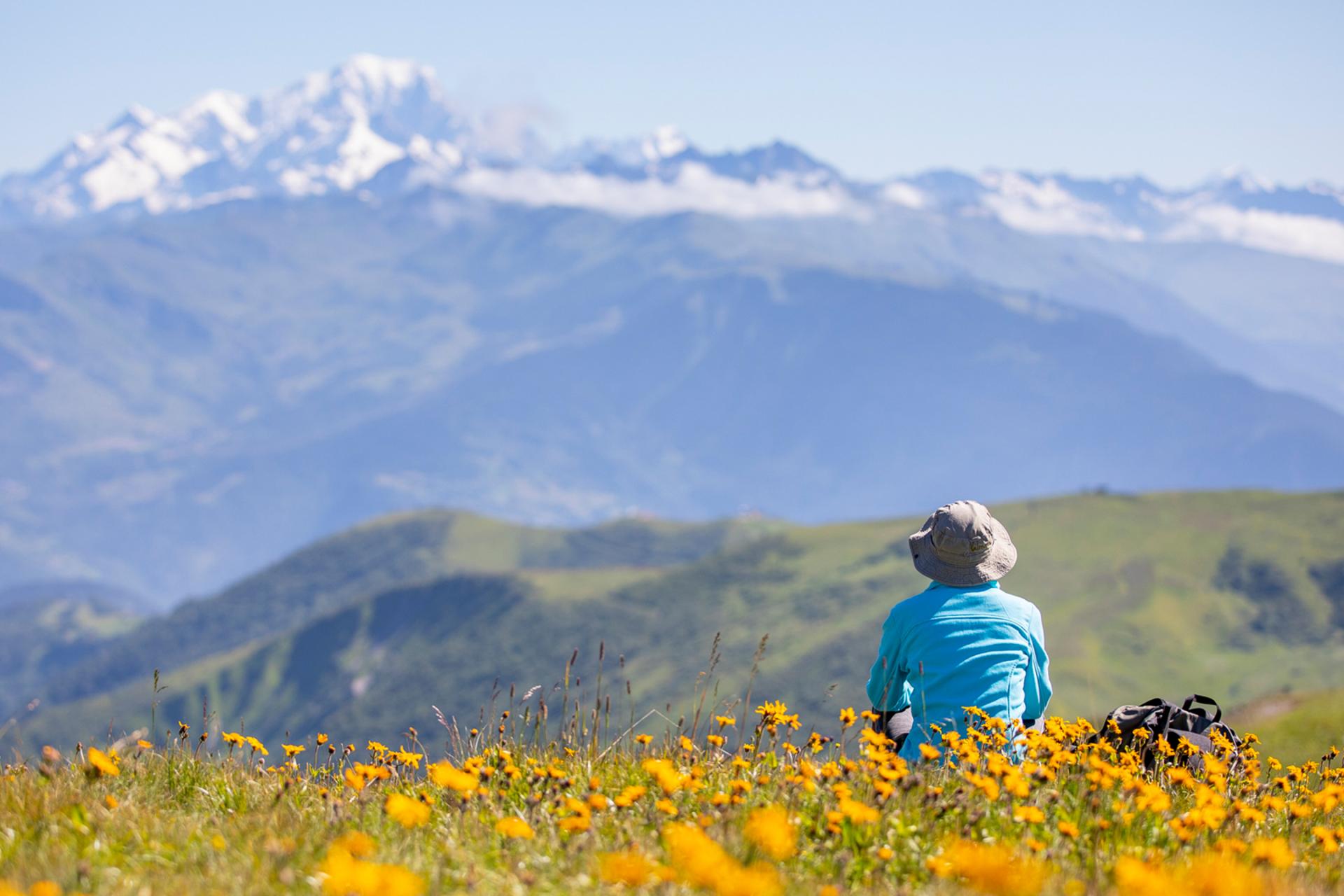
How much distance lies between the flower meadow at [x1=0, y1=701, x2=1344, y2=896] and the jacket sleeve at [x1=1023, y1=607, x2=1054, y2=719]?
2.69 ft

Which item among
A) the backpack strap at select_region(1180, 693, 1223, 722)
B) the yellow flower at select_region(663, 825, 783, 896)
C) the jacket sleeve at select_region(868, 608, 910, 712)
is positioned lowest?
the backpack strap at select_region(1180, 693, 1223, 722)

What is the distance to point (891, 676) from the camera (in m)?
8.35

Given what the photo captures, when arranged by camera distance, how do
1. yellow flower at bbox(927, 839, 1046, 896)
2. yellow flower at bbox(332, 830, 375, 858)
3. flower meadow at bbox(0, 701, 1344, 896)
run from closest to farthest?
yellow flower at bbox(927, 839, 1046, 896), yellow flower at bbox(332, 830, 375, 858), flower meadow at bbox(0, 701, 1344, 896)

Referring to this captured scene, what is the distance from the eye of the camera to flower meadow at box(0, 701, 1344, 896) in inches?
174

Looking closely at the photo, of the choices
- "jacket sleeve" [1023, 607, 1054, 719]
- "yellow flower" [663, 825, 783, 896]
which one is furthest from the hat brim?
→ "yellow flower" [663, 825, 783, 896]

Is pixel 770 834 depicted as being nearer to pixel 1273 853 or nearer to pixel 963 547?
pixel 1273 853

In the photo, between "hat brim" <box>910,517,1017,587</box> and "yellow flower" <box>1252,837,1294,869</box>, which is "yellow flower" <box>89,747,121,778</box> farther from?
"hat brim" <box>910,517,1017,587</box>

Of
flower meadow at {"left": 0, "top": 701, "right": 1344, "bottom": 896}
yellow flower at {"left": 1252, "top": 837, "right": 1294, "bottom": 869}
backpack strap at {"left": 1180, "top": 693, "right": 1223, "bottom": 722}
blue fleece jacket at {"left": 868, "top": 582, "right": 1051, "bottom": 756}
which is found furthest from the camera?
backpack strap at {"left": 1180, "top": 693, "right": 1223, "bottom": 722}

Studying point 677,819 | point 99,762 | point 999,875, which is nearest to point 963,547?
point 677,819

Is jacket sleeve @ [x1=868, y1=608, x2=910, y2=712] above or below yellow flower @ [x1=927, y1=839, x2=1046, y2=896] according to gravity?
below

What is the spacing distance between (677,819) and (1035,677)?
3.44 meters

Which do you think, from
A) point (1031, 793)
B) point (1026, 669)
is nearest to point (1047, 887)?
point (1031, 793)

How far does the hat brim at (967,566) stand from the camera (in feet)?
27.2

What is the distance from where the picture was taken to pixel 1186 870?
197 inches
